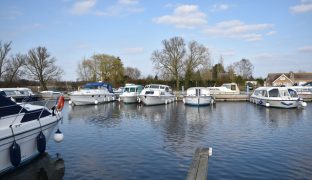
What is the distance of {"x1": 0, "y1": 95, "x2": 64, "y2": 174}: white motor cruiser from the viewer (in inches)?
396

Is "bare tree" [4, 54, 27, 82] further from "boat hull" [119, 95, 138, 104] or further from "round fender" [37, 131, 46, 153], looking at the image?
"round fender" [37, 131, 46, 153]

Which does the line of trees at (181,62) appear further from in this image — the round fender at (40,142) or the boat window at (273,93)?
the round fender at (40,142)

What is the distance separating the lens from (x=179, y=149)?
557 inches

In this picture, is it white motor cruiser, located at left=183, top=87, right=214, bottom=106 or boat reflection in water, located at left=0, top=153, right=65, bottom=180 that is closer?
boat reflection in water, located at left=0, top=153, right=65, bottom=180

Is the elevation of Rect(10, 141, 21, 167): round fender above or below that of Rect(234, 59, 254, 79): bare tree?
below

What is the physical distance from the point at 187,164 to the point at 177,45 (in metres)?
55.1

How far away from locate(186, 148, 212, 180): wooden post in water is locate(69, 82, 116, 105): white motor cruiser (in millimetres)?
32207

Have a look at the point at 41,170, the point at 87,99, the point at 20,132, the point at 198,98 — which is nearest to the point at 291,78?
the point at 198,98

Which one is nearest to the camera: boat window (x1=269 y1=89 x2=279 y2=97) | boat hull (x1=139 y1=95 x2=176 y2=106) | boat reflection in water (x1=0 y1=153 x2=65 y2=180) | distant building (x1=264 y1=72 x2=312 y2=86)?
boat reflection in water (x1=0 y1=153 x2=65 y2=180)

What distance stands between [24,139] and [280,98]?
2823 cm

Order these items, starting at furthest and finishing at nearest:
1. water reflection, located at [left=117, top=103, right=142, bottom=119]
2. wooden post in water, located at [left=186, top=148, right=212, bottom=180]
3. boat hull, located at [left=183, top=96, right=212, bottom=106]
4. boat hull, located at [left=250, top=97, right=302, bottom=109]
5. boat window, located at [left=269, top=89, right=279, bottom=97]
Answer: boat hull, located at [left=183, top=96, right=212, bottom=106] < boat window, located at [left=269, top=89, right=279, bottom=97] < boat hull, located at [left=250, top=97, right=302, bottom=109] < water reflection, located at [left=117, top=103, right=142, bottom=119] < wooden post in water, located at [left=186, top=148, right=212, bottom=180]

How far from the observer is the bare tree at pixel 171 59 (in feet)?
208

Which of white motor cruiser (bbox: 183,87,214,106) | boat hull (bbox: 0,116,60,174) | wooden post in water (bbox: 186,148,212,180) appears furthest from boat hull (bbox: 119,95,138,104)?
wooden post in water (bbox: 186,148,212,180)

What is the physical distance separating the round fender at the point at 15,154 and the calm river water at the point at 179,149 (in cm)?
57
